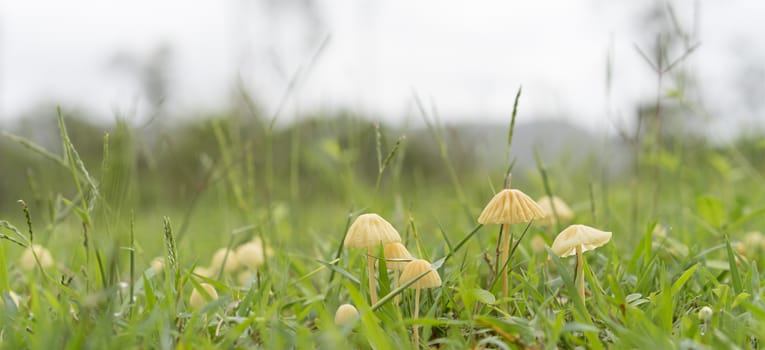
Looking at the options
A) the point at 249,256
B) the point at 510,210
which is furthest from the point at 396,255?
the point at 249,256

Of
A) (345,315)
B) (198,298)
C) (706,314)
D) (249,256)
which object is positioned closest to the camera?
(706,314)

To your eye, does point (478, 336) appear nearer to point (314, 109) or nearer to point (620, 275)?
point (620, 275)

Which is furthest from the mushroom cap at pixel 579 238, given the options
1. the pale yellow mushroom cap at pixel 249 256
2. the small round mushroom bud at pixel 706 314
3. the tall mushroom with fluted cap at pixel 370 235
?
the pale yellow mushroom cap at pixel 249 256

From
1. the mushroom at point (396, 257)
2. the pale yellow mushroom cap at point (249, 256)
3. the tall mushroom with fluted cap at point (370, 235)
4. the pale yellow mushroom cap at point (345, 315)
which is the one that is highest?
the tall mushroom with fluted cap at point (370, 235)

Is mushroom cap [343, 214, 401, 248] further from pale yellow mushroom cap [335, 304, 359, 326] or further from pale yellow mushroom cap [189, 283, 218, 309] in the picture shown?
pale yellow mushroom cap [189, 283, 218, 309]

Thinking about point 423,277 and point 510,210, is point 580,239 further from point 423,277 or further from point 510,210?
point 423,277

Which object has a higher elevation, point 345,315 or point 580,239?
point 580,239

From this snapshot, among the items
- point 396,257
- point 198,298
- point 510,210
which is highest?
point 510,210

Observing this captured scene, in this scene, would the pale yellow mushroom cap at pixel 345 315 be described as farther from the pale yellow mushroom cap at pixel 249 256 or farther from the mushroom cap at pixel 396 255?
the pale yellow mushroom cap at pixel 249 256
